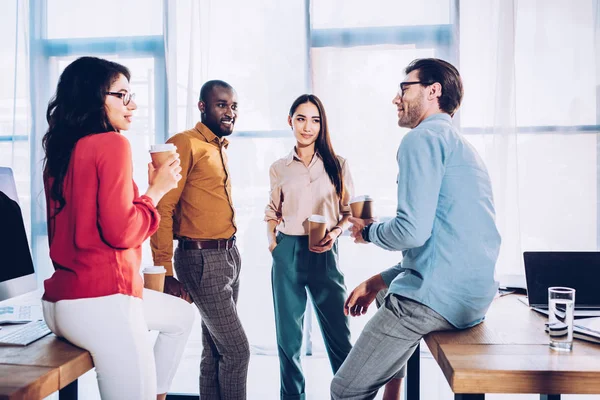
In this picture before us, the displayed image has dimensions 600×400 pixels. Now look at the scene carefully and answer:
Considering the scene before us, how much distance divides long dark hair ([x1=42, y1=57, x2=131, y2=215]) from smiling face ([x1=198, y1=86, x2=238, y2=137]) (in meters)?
0.89

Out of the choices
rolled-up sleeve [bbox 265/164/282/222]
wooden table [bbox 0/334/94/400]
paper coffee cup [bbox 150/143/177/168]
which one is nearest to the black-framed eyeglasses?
paper coffee cup [bbox 150/143/177/168]

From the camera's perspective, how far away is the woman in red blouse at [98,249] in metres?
1.26

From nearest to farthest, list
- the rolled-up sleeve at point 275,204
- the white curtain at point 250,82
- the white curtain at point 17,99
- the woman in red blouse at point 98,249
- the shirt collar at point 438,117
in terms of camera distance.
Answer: the woman in red blouse at point 98,249
the shirt collar at point 438,117
the rolled-up sleeve at point 275,204
the white curtain at point 250,82
the white curtain at point 17,99

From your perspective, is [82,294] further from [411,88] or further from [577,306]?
[577,306]

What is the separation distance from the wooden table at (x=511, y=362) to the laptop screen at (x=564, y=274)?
0.29 m

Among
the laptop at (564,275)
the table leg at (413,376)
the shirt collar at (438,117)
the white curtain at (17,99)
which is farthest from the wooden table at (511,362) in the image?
the white curtain at (17,99)

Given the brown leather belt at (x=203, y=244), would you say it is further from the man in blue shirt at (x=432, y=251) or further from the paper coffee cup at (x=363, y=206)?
the man in blue shirt at (x=432, y=251)

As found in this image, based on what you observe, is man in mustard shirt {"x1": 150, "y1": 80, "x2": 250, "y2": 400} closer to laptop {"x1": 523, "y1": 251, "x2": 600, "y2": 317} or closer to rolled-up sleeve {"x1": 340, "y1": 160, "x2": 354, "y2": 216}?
rolled-up sleeve {"x1": 340, "y1": 160, "x2": 354, "y2": 216}

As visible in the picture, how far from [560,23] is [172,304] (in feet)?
8.81

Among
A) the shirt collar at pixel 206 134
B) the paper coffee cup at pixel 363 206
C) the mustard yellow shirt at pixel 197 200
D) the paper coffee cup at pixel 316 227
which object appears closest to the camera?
the paper coffee cup at pixel 363 206

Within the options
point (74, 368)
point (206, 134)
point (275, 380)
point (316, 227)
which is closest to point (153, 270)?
point (74, 368)

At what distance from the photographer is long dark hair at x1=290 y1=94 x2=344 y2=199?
2486 mm

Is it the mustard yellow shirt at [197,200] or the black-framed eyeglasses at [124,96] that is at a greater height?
the black-framed eyeglasses at [124,96]

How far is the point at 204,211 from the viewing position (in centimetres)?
221
